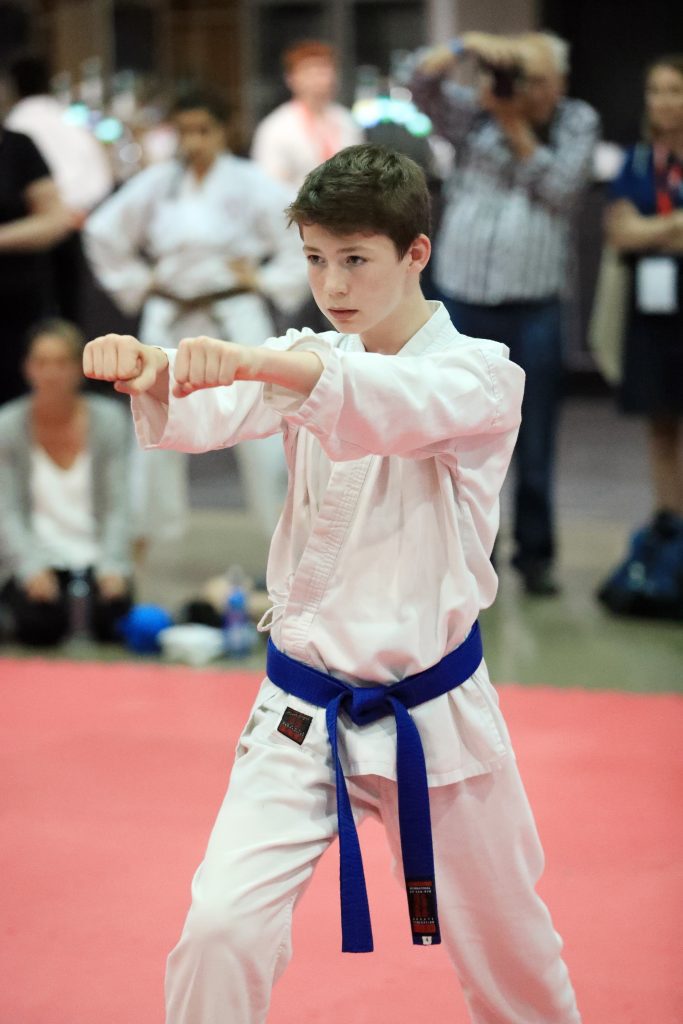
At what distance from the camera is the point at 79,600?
16.7 feet

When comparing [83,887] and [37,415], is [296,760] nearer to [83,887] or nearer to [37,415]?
[83,887]

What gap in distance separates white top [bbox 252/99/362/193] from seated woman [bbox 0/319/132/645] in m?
2.95

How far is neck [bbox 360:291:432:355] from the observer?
2.05 metres

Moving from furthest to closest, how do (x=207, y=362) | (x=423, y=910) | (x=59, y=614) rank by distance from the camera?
(x=59, y=614) → (x=423, y=910) → (x=207, y=362)

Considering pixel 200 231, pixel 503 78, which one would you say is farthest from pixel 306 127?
pixel 503 78

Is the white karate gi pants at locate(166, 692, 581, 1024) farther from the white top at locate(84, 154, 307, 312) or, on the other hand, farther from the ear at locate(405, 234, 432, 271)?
the white top at locate(84, 154, 307, 312)

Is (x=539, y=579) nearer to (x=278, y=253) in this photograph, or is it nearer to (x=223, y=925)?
(x=278, y=253)

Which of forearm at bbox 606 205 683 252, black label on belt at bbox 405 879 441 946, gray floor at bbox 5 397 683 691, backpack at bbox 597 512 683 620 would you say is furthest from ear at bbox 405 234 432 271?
forearm at bbox 606 205 683 252

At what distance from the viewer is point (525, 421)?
554 centimetres

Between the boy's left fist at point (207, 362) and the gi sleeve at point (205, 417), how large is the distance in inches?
6.4

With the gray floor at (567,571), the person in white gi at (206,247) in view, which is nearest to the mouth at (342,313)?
the gray floor at (567,571)

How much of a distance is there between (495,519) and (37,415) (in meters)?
3.34

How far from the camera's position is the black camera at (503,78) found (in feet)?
16.9

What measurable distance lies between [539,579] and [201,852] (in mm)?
2577
